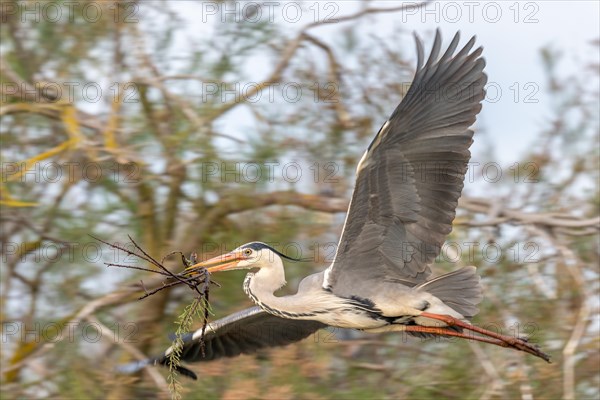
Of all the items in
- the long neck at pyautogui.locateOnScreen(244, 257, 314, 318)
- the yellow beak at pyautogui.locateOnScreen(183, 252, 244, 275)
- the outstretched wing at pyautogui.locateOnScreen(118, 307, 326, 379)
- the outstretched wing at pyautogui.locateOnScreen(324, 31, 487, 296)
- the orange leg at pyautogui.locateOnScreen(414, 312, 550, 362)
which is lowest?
the outstretched wing at pyautogui.locateOnScreen(118, 307, 326, 379)

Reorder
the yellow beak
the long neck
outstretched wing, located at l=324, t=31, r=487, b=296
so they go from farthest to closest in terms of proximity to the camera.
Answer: the long neck
the yellow beak
outstretched wing, located at l=324, t=31, r=487, b=296

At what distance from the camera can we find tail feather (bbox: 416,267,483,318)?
6.06 meters

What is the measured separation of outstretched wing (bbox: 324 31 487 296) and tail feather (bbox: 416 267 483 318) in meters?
0.24

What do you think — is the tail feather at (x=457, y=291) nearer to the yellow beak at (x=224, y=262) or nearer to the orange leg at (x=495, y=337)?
the orange leg at (x=495, y=337)

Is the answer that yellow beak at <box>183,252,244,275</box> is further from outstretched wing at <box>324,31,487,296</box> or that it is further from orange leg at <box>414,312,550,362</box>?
orange leg at <box>414,312,550,362</box>

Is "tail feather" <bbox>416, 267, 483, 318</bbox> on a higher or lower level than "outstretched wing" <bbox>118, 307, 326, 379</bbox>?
higher

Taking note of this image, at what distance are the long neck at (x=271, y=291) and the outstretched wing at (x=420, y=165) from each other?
33cm

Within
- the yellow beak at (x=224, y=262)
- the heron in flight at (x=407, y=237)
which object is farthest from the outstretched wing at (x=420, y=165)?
the yellow beak at (x=224, y=262)

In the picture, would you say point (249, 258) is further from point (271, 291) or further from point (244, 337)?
point (244, 337)

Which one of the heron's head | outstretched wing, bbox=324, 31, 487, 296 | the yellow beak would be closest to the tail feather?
outstretched wing, bbox=324, 31, 487, 296

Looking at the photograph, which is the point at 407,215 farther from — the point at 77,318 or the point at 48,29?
the point at 48,29

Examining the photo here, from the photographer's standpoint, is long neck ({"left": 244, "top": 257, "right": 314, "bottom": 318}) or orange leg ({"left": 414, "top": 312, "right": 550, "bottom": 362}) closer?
orange leg ({"left": 414, "top": 312, "right": 550, "bottom": 362})

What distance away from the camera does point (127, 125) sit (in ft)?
26.4

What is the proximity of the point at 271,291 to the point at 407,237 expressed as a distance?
2.52 ft
